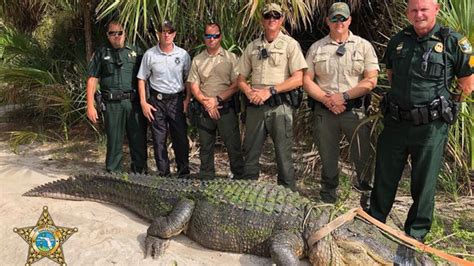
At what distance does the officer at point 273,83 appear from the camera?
414 centimetres

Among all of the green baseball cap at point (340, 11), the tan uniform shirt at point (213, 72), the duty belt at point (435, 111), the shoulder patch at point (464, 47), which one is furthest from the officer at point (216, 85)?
the shoulder patch at point (464, 47)

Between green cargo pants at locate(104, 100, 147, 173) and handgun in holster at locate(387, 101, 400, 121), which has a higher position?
handgun in holster at locate(387, 101, 400, 121)

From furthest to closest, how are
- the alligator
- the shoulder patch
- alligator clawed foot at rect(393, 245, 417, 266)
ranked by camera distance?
the shoulder patch, the alligator, alligator clawed foot at rect(393, 245, 417, 266)

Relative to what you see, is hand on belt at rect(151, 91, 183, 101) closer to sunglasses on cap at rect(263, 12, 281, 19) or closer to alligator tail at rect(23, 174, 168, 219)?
alligator tail at rect(23, 174, 168, 219)

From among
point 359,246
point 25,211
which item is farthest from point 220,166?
point 359,246

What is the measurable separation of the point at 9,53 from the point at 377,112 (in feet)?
19.9

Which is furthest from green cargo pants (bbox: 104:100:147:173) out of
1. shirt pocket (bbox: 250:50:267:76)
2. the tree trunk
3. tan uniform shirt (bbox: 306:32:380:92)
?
the tree trunk

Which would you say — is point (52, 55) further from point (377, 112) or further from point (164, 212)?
point (377, 112)

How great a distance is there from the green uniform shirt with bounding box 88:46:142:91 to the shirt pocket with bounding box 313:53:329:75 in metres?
1.96

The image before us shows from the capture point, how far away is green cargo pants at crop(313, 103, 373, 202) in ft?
13.3

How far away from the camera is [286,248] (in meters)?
3.15

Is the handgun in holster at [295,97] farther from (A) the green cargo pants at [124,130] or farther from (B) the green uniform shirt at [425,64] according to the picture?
(A) the green cargo pants at [124,130]

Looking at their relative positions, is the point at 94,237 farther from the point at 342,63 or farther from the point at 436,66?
the point at 436,66

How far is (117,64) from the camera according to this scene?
4.73m
